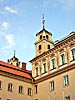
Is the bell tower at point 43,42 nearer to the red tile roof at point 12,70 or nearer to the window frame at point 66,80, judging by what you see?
the red tile roof at point 12,70

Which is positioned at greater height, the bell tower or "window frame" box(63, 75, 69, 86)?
the bell tower

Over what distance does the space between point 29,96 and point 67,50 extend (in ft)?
39.5

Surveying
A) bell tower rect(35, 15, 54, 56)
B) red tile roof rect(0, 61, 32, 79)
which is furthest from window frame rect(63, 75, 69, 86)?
bell tower rect(35, 15, 54, 56)

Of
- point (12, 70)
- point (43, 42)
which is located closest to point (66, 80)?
point (12, 70)

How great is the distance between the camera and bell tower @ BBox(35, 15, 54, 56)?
178ft

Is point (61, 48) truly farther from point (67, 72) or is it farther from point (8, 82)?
point (8, 82)

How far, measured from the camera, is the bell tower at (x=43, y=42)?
5417cm

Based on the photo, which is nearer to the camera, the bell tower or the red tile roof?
the red tile roof

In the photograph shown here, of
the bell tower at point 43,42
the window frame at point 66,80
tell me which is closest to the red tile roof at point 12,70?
the bell tower at point 43,42

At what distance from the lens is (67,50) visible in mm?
45094

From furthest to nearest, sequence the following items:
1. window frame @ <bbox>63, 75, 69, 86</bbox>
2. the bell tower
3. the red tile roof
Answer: the bell tower < the red tile roof < window frame @ <bbox>63, 75, 69, 86</bbox>

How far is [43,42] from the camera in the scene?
54.7 meters

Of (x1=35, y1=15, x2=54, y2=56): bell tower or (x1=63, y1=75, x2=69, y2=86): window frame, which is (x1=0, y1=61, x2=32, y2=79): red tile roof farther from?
(x1=63, y1=75, x2=69, y2=86): window frame

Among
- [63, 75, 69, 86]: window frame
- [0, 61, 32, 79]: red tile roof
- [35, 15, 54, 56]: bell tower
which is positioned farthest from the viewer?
[35, 15, 54, 56]: bell tower
